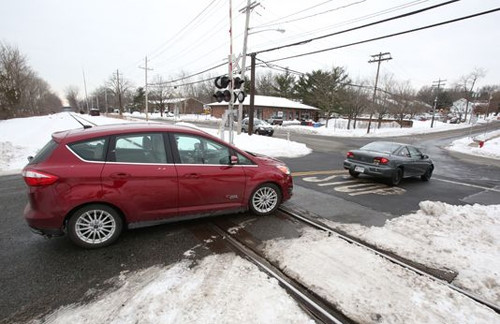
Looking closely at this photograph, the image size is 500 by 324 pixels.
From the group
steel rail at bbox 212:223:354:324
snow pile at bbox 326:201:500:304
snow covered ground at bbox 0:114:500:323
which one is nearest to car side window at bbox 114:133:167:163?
snow covered ground at bbox 0:114:500:323

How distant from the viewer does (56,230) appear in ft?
11.4

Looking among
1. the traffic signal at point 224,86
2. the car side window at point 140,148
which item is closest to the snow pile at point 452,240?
the car side window at point 140,148

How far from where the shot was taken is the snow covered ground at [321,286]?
255 centimetres

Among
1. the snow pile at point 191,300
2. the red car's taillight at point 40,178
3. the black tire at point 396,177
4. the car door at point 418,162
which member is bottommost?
the snow pile at point 191,300

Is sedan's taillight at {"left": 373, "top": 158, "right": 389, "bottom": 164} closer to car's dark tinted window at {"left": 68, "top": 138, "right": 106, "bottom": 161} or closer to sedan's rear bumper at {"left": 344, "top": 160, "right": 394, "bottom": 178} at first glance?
sedan's rear bumper at {"left": 344, "top": 160, "right": 394, "bottom": 178}

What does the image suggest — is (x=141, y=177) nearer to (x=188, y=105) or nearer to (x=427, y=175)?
(x=427, y=175)

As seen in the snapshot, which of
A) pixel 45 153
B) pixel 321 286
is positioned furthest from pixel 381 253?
pixel 45 153

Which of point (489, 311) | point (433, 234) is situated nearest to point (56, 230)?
point (489, 311)

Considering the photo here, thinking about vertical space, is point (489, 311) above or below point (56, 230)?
below

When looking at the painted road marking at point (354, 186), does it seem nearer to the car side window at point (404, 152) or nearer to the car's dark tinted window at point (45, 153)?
the car side window at point (404, 152)

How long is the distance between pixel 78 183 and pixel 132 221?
90 centimetres

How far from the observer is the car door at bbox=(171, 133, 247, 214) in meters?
4.10

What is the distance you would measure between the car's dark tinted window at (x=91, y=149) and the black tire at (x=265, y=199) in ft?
8.33

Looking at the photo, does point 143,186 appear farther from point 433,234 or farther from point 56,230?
point 433,234
